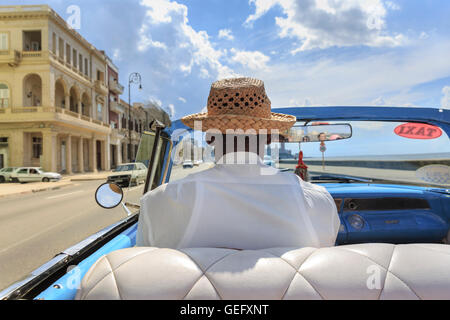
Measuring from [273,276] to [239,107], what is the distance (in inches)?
30.0

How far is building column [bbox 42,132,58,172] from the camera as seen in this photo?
74.4 ft

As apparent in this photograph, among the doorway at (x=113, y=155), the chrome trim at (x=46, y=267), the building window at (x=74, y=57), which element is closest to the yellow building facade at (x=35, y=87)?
the building window at (x=74, y=57)

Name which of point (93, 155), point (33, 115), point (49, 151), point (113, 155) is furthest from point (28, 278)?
point (113, 155)

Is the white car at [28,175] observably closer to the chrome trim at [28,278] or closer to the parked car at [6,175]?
the parked car at [6,175]

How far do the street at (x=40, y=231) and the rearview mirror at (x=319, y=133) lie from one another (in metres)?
1.39

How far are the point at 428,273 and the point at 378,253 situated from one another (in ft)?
0.42

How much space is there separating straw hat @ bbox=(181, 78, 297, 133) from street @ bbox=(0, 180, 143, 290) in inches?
44.6

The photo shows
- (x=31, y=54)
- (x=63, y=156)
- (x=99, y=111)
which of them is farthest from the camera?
(x=99, y=111)

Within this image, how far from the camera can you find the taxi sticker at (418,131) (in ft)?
7.22

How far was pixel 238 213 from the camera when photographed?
3.53 ft

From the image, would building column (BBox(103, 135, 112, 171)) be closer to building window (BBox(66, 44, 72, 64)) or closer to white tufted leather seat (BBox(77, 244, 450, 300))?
building window (BBox(66, 44, 72, 64))

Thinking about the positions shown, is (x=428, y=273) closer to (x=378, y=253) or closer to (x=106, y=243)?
(x=378, y=253)

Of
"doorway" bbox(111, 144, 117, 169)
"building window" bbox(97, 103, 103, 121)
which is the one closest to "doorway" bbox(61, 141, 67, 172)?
"building window" bbox(97, 103, 103, 121)

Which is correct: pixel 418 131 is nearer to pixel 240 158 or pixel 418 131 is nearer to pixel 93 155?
pixel 240 158
